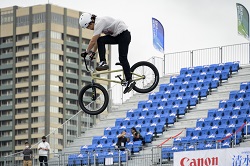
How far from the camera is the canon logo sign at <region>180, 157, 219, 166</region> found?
1122 inches

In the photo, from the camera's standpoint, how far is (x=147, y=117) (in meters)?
36.7

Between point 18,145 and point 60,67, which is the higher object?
point 60,67

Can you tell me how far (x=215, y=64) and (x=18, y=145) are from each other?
8972cm

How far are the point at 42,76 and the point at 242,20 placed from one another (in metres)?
90.3

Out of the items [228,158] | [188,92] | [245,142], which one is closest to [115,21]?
[228,158]

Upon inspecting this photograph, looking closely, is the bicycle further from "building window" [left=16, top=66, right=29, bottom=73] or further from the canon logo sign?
"building window" [left=16, top=66, right=29, bottom=73]

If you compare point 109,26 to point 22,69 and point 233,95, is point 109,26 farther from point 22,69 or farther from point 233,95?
point 22,69

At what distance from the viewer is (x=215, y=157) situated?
28469 millimetres

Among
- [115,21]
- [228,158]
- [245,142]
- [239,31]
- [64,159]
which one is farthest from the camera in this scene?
[239,31]

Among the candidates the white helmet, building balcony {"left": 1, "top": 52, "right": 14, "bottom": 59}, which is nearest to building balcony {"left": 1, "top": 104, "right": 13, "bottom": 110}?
building balcony {"left": 1, "top": 52, "right": 14, "bottom": 59}

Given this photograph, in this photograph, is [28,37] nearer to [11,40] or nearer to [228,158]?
[11,40]

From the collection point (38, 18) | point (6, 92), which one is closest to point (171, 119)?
point (38, 18)

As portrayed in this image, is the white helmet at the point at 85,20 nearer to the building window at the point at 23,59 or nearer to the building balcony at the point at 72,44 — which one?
the building balcony at the point at 72,44

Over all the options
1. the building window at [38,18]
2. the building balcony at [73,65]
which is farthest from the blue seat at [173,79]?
the building window at [38,18]
